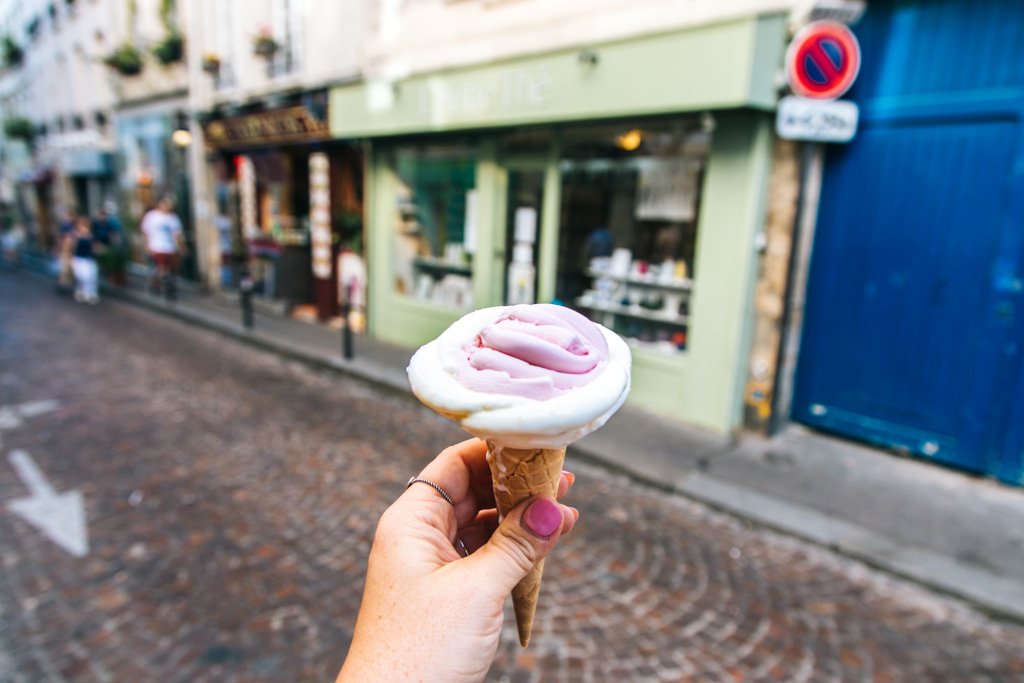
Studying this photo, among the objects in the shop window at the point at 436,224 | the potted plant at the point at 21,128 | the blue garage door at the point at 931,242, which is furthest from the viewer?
the potted plant at the point at 21,128

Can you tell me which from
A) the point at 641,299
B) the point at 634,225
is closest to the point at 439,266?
the point at 634,225

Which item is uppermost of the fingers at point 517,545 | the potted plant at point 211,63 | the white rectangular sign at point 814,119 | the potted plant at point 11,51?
the potted plant at point 11,51

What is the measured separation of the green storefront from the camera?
595 centimetres

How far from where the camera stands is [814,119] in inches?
213

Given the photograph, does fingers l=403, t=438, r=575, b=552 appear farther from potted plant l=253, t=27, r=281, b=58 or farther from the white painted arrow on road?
potted plant l=253, t=27, r=281, b=58

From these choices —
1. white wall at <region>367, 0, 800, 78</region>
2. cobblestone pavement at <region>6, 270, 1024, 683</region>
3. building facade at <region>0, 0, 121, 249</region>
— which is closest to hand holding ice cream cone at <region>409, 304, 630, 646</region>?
cobblestone pavement at <region>6, 270, 1024, 683</region>

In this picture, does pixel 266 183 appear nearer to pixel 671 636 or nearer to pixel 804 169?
pixel 804 169

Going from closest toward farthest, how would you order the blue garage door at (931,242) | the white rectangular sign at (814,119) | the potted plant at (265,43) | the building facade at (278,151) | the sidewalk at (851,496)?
the sidewalk at (851,496)
the blue garage door at (931,242)
the white rectangular sign at (814,119)
the building facade at (278,151)
the potted plant at (265,43)

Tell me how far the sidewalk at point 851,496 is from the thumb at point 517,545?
358 cm

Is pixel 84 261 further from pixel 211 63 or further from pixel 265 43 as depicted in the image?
pixel 265 43

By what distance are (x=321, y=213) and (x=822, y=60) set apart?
8.69m

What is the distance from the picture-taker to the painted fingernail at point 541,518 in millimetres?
1391

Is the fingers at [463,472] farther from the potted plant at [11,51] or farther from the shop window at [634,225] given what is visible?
the potted plant at [11,51]

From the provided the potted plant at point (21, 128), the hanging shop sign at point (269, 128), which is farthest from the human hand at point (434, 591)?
the potted plant at point (21, 128)
